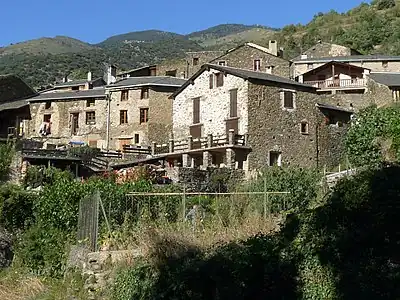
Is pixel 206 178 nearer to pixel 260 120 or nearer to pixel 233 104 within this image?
pixel 260 120

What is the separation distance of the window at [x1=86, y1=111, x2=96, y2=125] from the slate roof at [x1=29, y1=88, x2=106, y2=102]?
4.37 feet

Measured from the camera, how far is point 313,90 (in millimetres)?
42688

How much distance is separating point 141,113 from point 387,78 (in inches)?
778

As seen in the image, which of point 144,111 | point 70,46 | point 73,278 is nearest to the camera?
point 73,278

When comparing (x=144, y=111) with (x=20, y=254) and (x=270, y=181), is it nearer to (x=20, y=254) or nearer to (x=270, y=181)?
(x=270, y=181)

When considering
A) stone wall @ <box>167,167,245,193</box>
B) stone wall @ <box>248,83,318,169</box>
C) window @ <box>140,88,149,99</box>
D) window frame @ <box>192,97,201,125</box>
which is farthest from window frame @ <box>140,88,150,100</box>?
stone wall @ <box>167,167,245,193</box>

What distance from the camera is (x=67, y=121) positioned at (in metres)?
53.4

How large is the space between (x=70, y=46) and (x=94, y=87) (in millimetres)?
142205

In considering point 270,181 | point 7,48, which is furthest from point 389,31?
point 7,48

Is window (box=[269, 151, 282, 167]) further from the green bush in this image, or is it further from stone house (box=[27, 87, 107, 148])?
the green bush

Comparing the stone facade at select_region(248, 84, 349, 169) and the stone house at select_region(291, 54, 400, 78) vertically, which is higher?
the stone house at select_region(291, 54, 400, 78)

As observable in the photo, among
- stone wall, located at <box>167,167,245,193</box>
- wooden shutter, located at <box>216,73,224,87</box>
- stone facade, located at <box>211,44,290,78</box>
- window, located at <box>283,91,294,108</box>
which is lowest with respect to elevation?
stone wall, located at <box>167,167,245,193</box>

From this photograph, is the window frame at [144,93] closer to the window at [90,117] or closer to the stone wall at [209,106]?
the window at [90,117]

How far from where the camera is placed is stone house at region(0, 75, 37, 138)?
2137 inches
